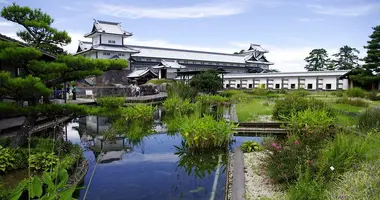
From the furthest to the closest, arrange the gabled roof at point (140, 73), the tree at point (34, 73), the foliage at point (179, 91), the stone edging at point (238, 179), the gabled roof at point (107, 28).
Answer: the gabled roof at point (107, 28) < the gabled roof at point (140, 73) < the foliage at point (179, 91) < the tree at point (34, 73) < the stone edging at point (238, 179)

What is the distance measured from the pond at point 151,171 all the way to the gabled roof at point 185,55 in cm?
3525

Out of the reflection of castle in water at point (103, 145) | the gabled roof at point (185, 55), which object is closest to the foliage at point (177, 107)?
the reflection of castle in water at point (103, 145)

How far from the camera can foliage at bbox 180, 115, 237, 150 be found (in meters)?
7.18

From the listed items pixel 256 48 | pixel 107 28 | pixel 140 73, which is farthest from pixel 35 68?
pixel 256 48

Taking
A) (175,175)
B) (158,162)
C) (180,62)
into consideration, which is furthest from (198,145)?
(180,62)

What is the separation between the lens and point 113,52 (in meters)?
38.0

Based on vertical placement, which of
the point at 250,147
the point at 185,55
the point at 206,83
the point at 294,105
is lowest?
the point at 250,147

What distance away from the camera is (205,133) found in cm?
721

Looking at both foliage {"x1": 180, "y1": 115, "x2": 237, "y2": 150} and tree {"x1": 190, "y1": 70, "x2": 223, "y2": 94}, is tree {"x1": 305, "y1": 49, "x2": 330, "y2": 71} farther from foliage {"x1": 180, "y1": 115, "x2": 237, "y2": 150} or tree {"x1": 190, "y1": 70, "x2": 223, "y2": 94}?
foliage {"x1": 180, "y1": 115, "x2": 237, "y2": 150}

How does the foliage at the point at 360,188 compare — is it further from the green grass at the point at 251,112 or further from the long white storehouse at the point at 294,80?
the long white storehouse at the point at 294,80

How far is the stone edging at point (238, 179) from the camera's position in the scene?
4255mm

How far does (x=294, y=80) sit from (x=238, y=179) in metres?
35.5

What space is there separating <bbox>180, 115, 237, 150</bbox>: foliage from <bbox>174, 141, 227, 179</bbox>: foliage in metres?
0.19

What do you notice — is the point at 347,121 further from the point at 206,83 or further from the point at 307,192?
the point at 206,83
